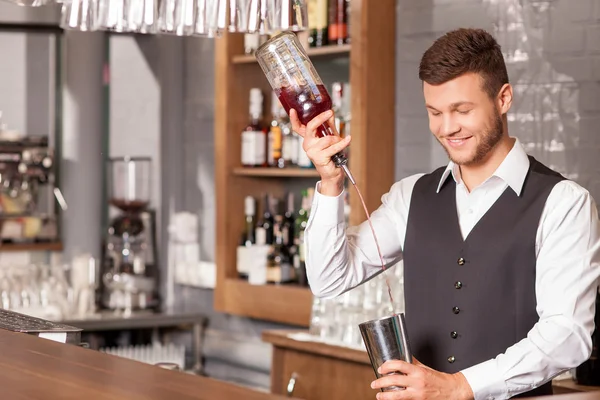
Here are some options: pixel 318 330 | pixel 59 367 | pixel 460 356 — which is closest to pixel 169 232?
pixel 318 330

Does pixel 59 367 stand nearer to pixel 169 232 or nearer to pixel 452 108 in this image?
pixel 452 108

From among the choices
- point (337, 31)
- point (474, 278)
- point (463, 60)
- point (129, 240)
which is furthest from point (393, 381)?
point (129, 240)

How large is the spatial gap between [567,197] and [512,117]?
135 centimetres

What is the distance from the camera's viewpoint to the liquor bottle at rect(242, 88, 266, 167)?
451 cm

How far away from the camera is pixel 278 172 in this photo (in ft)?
14.3

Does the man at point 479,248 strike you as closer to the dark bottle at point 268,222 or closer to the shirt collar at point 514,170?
the shirt collar at point 514,170

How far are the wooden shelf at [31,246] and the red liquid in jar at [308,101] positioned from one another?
3.28 meters

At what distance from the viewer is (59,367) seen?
5.85 feet

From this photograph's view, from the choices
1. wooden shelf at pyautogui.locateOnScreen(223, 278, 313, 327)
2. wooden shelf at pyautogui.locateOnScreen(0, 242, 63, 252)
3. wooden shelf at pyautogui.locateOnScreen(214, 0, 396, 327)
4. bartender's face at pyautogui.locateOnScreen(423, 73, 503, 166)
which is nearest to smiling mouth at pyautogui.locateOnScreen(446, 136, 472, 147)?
bartender's face at pyautogui.locateOnScreen(423, 73, 503, 166)

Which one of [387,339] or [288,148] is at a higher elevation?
[288,148]

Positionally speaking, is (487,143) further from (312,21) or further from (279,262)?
(279,262)

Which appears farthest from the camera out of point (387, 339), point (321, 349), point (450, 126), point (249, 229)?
point (249, 229)

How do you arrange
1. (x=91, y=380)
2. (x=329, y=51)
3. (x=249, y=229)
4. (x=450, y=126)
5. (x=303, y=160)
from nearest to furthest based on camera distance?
(x=91, y=380) → (x=450, y=126) → (x=329, y=51) → (x=303, y=160) → (x=249, y=229)

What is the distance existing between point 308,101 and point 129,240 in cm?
325
